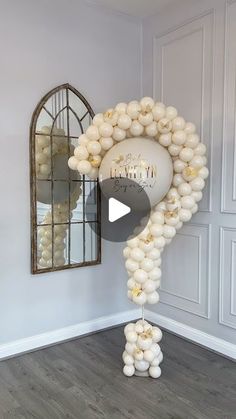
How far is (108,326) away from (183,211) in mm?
1459

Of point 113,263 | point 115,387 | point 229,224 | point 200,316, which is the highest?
point 229,224

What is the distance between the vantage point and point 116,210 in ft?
10.0

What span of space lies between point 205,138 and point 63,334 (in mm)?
1975

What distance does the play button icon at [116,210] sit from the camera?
284 cm

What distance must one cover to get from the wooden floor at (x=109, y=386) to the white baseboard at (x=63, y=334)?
0.07m

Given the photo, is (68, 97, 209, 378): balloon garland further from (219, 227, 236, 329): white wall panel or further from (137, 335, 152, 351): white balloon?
(219, 227, 236, 329): white wall panel

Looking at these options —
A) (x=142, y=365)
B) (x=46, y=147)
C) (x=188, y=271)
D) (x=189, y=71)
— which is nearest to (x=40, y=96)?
(x=46, y=147)

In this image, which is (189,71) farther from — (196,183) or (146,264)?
(146,264)

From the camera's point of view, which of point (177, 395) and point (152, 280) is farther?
point (152, 280)

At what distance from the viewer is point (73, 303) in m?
3.11

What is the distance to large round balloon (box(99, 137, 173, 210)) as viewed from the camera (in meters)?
2.29

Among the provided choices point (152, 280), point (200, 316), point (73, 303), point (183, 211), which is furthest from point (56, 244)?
point (200, 316)

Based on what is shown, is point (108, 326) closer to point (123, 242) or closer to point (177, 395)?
point (123, 242)

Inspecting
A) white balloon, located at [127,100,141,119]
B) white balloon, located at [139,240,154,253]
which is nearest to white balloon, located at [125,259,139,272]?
white balloon, located at [139,240,154,253]
